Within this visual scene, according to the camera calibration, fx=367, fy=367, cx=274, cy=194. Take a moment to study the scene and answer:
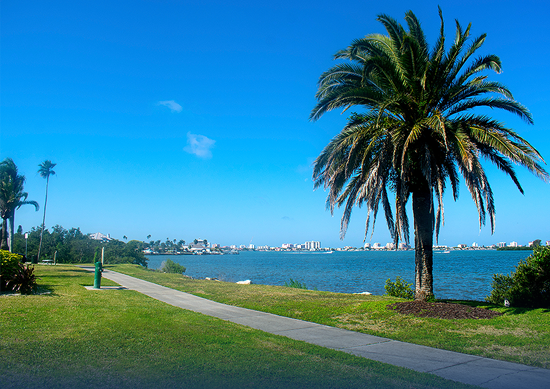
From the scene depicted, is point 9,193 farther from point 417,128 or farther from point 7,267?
point 417,128

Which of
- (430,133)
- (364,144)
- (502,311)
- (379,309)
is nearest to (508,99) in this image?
(430,133)

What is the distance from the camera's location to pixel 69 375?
4742mm

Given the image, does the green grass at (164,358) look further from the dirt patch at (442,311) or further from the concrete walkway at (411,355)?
the dirt patch at (442,311)

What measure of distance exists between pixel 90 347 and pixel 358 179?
31.9ft

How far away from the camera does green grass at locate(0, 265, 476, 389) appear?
4733 millimetres

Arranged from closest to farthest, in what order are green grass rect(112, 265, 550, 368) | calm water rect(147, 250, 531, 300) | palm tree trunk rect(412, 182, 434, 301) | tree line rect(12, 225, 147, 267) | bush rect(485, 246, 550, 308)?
green grass rect(112, 265, 550, 368)
palm tree trunk rect(412, 182, 434, 301)
bush rect(485, 246, 550, 308)
calm water rect(147, 250, 531, 300)
tree line rect(12, 225, 147, 267)

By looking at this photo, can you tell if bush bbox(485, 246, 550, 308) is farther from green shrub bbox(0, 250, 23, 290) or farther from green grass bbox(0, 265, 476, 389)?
green shrub bbox(0, 250, 23, 290)

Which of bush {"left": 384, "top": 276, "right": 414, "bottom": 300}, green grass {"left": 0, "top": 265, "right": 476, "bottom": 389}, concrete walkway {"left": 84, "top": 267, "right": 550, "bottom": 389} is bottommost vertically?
bush {"left": 384, "top": 276, "right": 414, "bottom": 300}

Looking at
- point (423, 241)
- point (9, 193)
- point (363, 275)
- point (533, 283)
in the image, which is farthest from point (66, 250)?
point (533, 283)

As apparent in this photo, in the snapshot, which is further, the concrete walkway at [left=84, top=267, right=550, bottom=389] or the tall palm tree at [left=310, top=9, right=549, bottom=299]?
the tall palm tree at [left=310, top=9, right=549, bottom=299]

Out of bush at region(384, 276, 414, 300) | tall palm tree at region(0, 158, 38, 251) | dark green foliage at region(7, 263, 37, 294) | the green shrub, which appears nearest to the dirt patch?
bush at region(384, 276, 414, 300)

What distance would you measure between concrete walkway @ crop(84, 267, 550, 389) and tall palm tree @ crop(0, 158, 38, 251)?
39.9 metres

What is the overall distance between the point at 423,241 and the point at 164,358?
8973mm

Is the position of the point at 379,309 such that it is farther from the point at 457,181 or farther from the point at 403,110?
the point at 403,110
